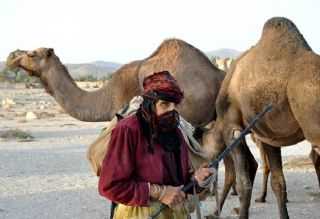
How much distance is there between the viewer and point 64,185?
35.6 feet

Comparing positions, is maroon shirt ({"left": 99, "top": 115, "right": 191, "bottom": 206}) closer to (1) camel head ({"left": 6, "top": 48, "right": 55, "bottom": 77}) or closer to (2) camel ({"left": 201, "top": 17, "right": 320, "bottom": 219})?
(2) camel ({"left": 201, "top": 17, "right": 320, "bottom": 219})

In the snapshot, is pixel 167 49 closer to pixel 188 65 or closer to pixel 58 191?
pixel 188 65

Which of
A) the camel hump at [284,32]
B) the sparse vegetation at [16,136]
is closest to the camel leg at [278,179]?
the camel hump at [284,32]

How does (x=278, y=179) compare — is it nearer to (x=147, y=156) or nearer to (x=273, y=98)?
→ (x=273, y=98)

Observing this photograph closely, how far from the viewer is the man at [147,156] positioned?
144 inches

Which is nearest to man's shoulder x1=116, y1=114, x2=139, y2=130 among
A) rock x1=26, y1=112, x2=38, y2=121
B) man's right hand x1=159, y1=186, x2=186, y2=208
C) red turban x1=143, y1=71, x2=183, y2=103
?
→ red turban x1=143, y1=71, x2=183, y2=103

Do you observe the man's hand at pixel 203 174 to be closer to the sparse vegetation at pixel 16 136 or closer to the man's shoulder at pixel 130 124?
the man's shoulder at pixel 130 124

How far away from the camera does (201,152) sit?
4527mm

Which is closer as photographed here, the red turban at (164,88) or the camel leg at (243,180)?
the red turban at (164,88)

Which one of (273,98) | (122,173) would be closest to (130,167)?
(122,173)

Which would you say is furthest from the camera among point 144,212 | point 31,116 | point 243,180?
point 31,116

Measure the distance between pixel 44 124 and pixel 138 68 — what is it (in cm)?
1686

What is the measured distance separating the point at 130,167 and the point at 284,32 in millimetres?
→ 4386

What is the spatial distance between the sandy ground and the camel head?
6.17 ft
